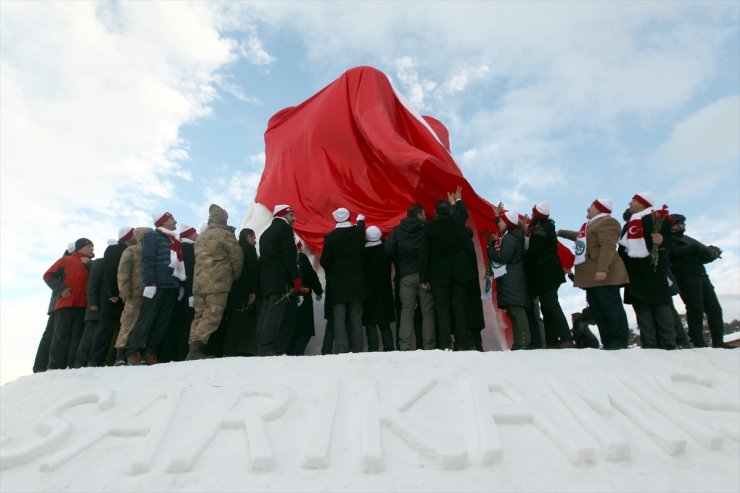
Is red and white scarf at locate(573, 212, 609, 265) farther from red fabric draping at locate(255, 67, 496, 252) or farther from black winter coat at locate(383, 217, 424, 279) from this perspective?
red fabric draping at locate(255, 67, 496, 252)

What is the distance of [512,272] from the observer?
223 inches

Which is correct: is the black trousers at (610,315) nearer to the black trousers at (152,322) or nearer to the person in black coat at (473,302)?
the person in black coat at (473,302)

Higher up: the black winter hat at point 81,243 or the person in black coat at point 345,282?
the black winter hat at point 81,243

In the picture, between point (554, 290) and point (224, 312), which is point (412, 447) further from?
point (224, 312)

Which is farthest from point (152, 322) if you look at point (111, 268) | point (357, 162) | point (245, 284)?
point (357, 162)

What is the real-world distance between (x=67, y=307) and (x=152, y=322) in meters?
1.57

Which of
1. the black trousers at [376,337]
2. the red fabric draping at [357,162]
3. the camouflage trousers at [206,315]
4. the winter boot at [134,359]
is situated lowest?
the winter boot at [134,359]

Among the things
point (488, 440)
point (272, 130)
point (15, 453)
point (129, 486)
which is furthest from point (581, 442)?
point (272, 130)

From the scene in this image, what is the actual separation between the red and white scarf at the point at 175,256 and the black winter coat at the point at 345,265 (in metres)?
1.48

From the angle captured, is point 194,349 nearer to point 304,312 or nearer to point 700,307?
point 304,312

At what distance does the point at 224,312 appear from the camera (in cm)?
624

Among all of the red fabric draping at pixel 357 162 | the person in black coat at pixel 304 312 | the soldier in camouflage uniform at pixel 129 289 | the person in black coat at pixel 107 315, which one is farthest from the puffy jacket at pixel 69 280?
the red fabric draping at pixel 357 162

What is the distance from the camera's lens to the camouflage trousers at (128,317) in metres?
5.50

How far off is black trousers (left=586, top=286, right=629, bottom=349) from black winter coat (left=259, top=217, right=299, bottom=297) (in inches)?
116
